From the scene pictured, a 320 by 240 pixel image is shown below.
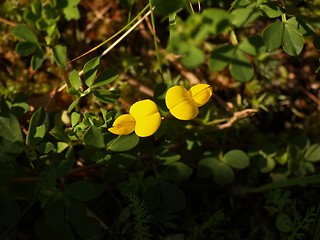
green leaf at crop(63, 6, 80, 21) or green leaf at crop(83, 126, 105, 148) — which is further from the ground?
green leaf at crop(63, 6, 80, 21)

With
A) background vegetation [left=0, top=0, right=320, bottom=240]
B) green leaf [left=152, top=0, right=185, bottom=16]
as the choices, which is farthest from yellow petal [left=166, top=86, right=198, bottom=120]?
green leaf [left=152, top=0, right=185, bottom=16]

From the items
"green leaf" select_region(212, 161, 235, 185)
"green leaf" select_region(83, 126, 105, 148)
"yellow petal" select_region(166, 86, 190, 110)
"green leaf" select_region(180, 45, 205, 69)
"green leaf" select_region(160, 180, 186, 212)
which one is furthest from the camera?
"green leaf" select_region(212, 161, 235, 185)

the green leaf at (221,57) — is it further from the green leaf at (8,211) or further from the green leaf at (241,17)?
the green leaf at (8,211)

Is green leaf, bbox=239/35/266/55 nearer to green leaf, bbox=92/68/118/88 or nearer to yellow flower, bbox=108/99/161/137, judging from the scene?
yellow flower, bbox=108/99/161/137

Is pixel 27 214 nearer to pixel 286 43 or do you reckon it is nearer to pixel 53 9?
pixel 53 9

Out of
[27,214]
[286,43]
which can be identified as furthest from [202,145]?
[27,214]

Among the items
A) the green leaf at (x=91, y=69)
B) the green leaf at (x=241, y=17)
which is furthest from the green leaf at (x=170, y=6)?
the green leaf at (x=91, y=69)
